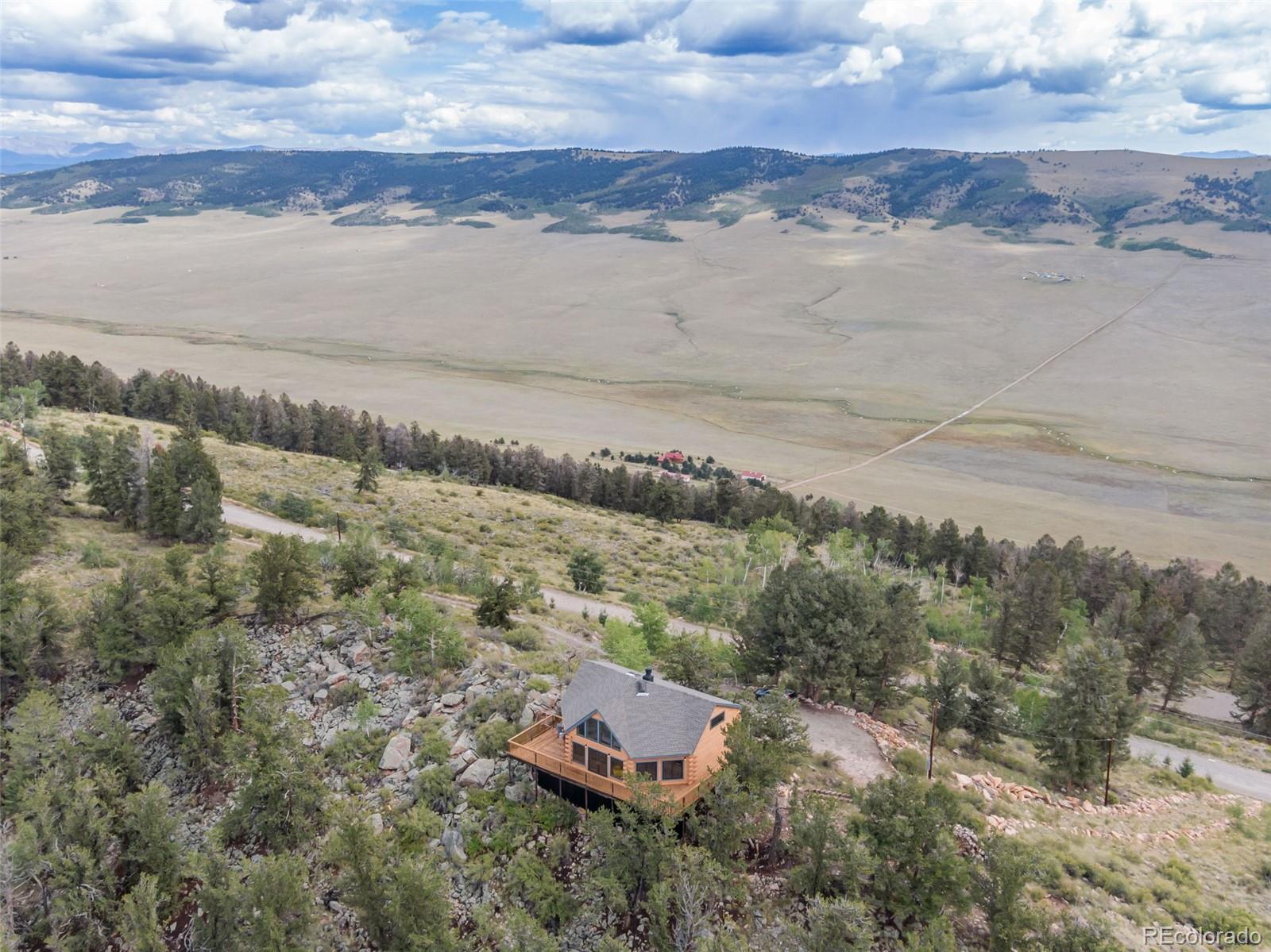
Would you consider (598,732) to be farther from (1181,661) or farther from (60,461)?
(60,461)

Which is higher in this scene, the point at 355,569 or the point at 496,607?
the point at 355,569

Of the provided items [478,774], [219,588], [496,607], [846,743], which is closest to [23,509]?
[219,588]

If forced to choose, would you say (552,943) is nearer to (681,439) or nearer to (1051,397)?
(681,439)

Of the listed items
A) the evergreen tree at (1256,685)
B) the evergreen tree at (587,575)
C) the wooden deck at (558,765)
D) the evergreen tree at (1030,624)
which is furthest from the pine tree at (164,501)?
the evergreen tree at (1256,685)

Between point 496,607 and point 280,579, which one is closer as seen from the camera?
point 280,579

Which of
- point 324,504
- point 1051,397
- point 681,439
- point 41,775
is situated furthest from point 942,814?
point 1051,397

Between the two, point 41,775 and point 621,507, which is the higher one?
point 41,775
